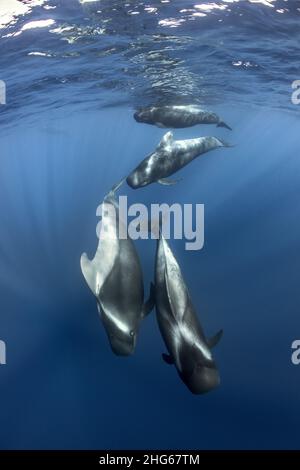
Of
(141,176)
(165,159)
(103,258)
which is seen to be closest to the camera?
(103,258)

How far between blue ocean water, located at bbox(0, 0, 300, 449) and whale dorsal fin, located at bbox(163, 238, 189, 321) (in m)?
4.88

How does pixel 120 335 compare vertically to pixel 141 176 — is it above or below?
below

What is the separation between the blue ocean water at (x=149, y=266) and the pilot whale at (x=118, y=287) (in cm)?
439

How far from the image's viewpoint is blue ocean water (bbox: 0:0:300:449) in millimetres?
9422

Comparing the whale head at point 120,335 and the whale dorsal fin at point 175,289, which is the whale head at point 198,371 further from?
the whale head at point 120,335

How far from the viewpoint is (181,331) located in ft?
18.9

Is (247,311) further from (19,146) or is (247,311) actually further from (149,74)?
(19,146)

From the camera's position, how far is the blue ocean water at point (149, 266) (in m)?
9.42

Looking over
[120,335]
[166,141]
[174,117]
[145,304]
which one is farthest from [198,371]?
[174,117]

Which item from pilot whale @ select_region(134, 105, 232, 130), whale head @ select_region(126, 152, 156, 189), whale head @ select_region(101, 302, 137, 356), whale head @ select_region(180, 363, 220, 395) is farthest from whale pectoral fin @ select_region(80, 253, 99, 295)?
pilot whale @ select_region(134, 105, 232, 130)

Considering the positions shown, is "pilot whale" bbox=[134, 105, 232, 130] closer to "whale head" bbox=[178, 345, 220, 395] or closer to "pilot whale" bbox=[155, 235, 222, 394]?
"pilot whale" bbox=[155, 235, 222, 394]

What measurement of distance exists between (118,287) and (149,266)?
5854 millimetres

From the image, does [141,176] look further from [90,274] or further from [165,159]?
[90,274]

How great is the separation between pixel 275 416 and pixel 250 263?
5865 mm
